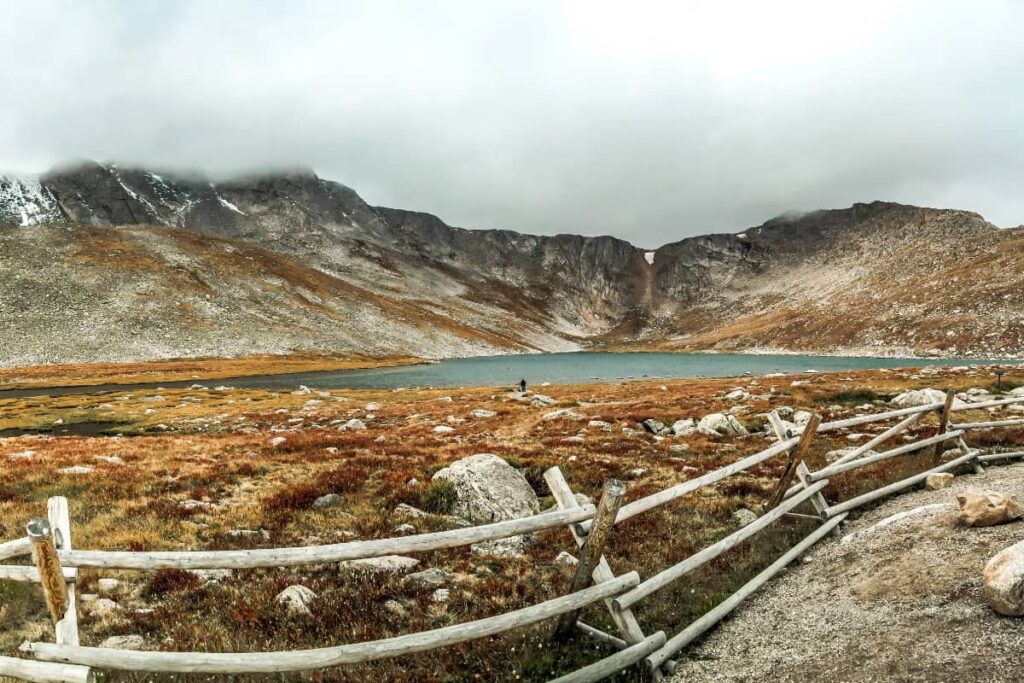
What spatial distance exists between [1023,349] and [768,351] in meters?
86.5

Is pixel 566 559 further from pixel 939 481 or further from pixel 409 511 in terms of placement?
pixel 939 481

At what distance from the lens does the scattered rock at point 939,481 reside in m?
13.1

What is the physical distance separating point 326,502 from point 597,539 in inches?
412

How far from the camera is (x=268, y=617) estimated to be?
7.96m

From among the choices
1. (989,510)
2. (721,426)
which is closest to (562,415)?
(721,426)

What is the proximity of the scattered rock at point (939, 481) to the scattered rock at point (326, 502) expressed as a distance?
50.8 feet

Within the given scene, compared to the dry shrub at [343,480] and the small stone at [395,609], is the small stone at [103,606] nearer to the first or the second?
the small stone at [395,609]

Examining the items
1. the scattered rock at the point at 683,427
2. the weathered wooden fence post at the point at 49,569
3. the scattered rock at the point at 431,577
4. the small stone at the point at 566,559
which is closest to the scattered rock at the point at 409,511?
the scattered rock at the point at 431,577

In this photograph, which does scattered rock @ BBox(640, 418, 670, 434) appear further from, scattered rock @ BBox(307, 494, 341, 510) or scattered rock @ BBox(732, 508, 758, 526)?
scattered rock @ BBox(307, 494, 341, 510)

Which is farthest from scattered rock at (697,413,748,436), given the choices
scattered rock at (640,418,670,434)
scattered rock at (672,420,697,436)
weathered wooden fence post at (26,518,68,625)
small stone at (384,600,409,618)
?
weathered wooden fence post at (26,518,68,625)

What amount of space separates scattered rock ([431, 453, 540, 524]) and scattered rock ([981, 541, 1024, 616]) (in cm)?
923

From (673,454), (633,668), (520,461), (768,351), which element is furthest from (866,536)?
(768,351)

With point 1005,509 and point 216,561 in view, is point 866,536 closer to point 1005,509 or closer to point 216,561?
Answer: point 1005,509

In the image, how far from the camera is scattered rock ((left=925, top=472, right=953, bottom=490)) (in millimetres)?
13098
